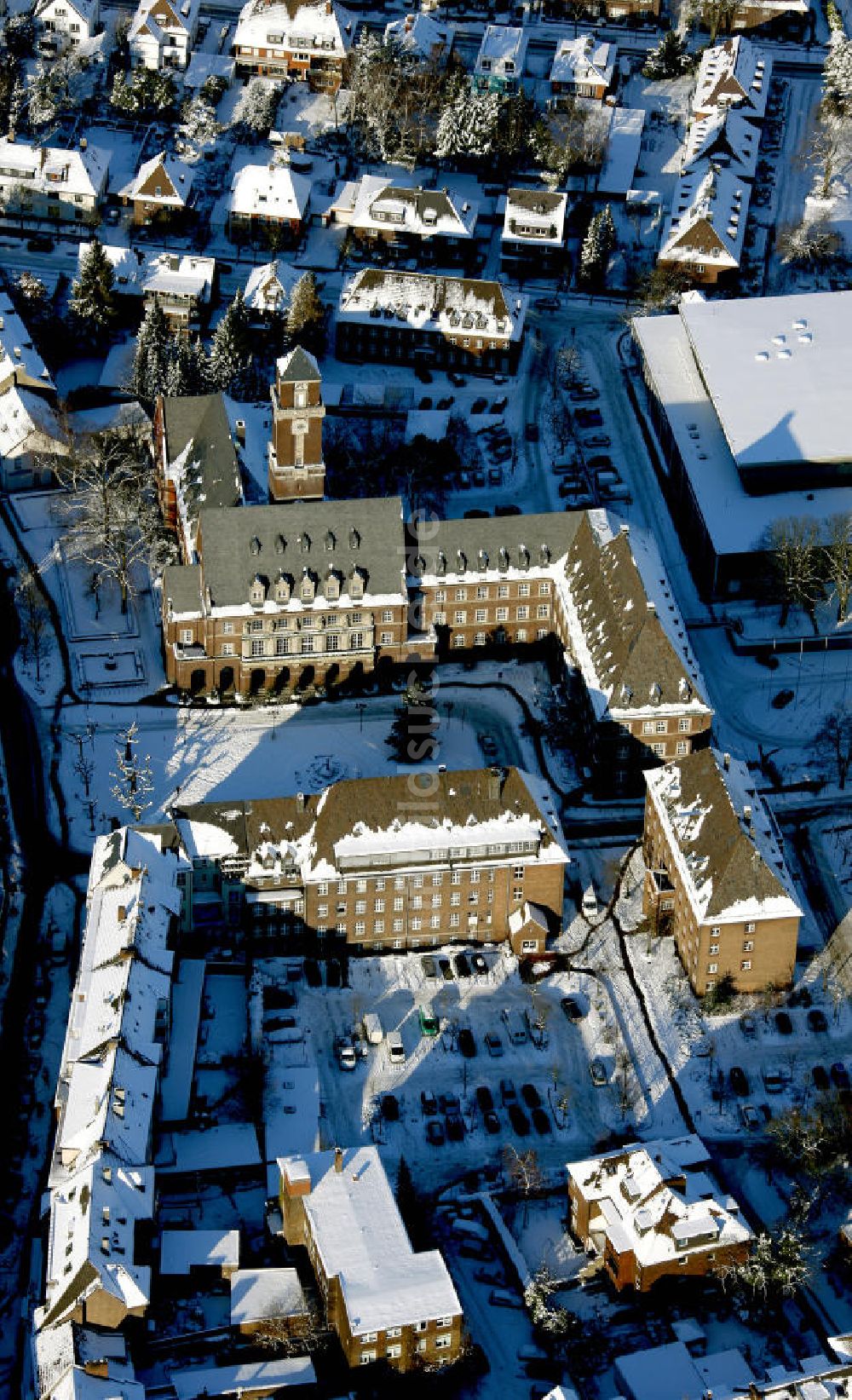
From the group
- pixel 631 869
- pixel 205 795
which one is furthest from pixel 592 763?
pixel 205 795

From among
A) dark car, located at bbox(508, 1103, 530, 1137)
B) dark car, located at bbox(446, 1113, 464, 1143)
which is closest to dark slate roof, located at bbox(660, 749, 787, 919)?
dark car, located at bbox(508, 1103, 530, 1137)

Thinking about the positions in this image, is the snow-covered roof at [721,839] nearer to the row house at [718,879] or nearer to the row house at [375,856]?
the row house at [718,879]

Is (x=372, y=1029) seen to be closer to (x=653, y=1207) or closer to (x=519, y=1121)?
(x=519, y=1121)

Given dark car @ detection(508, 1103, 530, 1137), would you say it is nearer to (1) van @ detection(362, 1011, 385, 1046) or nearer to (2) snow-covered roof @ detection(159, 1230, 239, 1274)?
(1) van @ detection(362, 1011, 385, 1046)

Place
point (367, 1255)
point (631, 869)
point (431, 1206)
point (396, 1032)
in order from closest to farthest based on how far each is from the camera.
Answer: point (367, 1255) → point (431, 1206) → point (396, 1032) → point (631, 869)

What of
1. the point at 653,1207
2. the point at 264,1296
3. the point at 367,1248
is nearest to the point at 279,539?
the point at 367,1248

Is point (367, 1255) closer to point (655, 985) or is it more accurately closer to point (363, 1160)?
point (363, 1160)

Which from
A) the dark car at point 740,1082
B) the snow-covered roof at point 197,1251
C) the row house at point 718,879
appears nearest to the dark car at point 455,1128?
the snow-covered roof at point 197,1251
